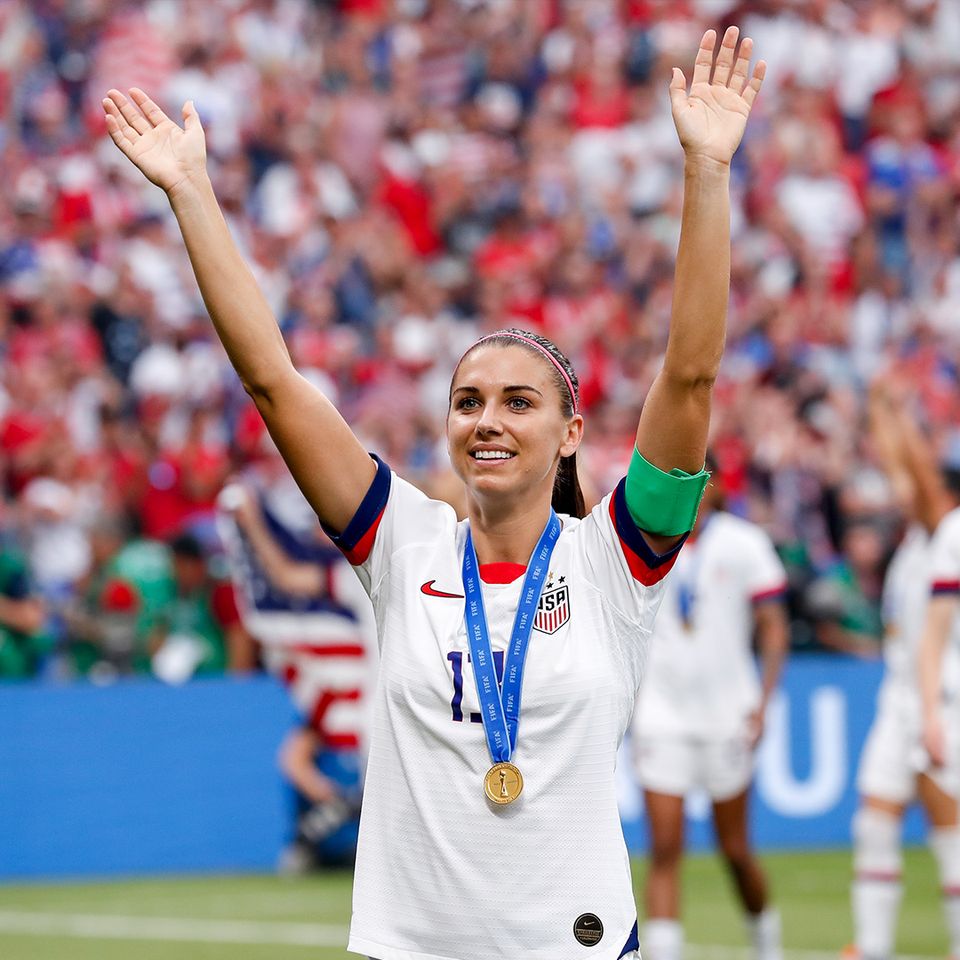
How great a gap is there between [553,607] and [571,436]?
0.42 m

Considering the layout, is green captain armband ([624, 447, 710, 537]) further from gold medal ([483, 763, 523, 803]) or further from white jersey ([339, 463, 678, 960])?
gold medal ([483, 763, 523, 803])

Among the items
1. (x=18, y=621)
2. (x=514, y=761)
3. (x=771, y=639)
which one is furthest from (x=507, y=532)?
(x=18, y=621)

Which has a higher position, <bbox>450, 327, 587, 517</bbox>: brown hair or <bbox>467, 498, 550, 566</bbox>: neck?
<bbox>450, 327, 587, 517</bbox>: brown hair

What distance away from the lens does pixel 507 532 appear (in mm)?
4047

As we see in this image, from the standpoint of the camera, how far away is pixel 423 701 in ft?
12.8

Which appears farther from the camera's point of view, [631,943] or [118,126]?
[118,126]

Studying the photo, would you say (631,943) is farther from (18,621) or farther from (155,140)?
(18,621)

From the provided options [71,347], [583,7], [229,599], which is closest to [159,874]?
[229,599]

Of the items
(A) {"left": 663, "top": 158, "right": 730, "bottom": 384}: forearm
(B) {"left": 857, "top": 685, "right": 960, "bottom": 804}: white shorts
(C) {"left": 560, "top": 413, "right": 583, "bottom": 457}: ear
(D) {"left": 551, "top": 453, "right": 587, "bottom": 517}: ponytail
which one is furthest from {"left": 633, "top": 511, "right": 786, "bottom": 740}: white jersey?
(A) {"left": 663, "top": 158, "right": 730, "bottom": 384}: forearm

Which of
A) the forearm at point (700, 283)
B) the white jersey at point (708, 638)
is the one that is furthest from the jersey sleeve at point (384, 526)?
the white jersey at point (708, 638)

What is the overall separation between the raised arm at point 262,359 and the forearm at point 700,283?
2.21 feet

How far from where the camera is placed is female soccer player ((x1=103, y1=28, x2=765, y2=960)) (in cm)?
381

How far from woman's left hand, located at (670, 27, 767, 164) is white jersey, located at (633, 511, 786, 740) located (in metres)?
5.50

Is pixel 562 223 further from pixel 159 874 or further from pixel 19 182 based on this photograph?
pixel 159 874
